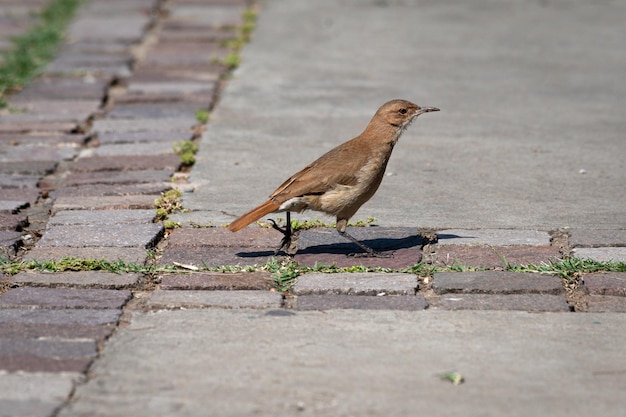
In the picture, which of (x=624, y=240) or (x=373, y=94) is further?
(x=373, y=94)

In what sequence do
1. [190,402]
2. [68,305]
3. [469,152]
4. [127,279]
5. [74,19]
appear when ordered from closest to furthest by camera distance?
[190,402] < [68,305] < [127,279] < [469,152] < [74,19]

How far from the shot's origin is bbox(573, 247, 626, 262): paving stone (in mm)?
5973

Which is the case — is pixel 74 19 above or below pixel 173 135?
above

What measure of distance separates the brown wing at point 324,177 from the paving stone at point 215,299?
71 centimetres

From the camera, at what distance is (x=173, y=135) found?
8.73 m

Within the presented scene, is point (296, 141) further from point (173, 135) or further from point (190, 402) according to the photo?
point (190, 402)

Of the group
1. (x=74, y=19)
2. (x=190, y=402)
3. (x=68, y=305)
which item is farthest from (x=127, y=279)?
(x=74, y=19)

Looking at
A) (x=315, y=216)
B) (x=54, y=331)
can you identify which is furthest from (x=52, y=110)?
(x=54, y=331)

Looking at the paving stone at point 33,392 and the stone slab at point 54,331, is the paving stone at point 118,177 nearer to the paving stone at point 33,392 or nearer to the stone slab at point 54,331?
the stone slab at point 54,331

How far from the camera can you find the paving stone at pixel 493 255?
5.97 meters

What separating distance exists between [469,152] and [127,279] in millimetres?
3497

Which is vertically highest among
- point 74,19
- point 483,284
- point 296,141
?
point 74,19

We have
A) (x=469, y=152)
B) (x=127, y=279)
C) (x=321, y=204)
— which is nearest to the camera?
(x=127, y=279)

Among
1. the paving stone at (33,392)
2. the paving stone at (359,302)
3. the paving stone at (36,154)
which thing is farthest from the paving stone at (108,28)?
the paving stone at (33,392)
